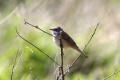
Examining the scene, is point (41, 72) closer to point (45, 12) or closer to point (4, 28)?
point (4, 28)

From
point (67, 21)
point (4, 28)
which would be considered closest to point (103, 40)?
point (67, 21)

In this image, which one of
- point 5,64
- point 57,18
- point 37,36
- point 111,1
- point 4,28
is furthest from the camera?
point 111,1

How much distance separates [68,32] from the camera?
14.8ft

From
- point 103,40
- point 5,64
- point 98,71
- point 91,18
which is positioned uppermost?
point 91,18

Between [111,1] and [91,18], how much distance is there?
0.68 metres

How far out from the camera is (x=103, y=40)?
271 inches

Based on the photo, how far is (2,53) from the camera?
15.3ft

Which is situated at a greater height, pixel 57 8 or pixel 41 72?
pixel 57 8

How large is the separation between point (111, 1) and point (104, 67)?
5.69 feet

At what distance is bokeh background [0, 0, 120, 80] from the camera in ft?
14.2

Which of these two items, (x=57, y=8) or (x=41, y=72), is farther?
(x=57, y=8)

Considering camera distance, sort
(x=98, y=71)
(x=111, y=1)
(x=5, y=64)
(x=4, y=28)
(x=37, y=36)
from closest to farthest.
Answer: (x=5, y=64) < (x=4, y=28) < (x=37, y=36) < (x=98, y=71) < (x=111, y=1)

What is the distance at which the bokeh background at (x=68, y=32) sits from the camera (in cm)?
433

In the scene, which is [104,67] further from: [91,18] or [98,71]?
[91,18]
